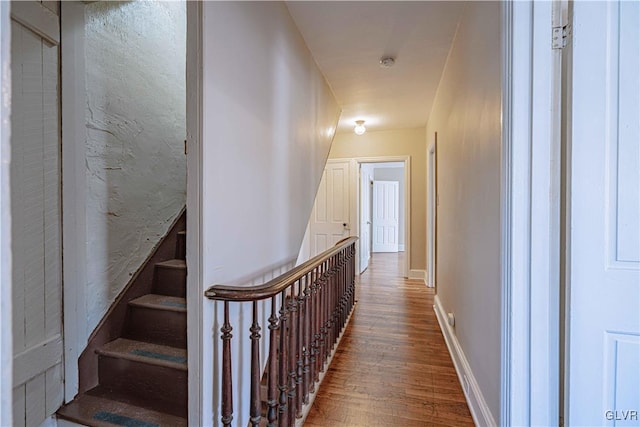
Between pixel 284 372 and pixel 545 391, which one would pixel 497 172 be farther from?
pixel 284 372

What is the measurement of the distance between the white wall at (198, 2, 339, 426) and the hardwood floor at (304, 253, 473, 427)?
0.63 meters

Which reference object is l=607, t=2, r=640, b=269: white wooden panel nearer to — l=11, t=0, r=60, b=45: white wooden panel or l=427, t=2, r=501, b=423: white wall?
l=427, t=2, r=501, b=423: white wall

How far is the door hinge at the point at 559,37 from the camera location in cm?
105

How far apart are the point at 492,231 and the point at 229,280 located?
122 cm

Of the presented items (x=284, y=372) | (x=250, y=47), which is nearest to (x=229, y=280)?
(x=284, y=372)

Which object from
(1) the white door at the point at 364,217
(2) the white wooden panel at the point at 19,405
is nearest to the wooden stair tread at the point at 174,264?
(2) the white wooden panel at the point at 19,405

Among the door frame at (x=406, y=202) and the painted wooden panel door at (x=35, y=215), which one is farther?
the door frame at (x=406, y=202)

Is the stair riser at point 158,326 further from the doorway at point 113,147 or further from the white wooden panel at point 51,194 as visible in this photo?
the white wooden panel at point 51,194

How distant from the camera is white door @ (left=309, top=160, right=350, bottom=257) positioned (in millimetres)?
4982

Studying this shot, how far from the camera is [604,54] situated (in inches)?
38.4

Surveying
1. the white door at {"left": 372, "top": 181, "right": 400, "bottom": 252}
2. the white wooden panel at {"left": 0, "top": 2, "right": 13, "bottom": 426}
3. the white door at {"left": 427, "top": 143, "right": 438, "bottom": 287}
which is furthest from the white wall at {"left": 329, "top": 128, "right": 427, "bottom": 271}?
the white wooden panel at {"left": 0, "top": 2, "right": 13, "bottom": 426}

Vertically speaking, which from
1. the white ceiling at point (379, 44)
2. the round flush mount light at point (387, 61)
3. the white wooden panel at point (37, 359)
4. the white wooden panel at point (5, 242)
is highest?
the white ceiling at point (379, 44)

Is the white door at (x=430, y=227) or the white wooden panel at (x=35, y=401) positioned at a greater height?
the white door at (x=430, y=227)

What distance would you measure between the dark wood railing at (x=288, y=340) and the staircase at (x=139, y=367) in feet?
1.30
